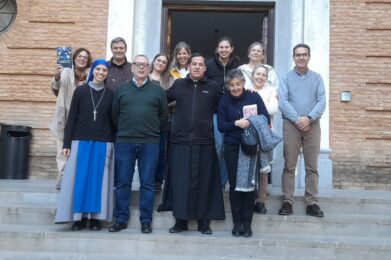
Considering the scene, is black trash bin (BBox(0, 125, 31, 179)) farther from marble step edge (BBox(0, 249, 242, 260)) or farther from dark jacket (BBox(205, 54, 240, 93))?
dark jacket (BBox(205, 54, 240, 93))

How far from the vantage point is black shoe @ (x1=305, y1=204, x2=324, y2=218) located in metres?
5.04

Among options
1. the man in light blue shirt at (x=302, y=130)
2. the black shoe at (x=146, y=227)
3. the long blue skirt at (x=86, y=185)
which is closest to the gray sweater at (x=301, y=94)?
the man in light blue shirt at (x=302, y=130)

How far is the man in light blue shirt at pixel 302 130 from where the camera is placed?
16.6ft

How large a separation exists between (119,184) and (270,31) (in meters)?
4.86

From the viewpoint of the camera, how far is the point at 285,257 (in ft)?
14.7

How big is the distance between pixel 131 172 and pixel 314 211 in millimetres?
2200

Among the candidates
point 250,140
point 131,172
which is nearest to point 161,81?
point 131,172

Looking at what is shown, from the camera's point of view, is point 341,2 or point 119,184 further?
point 341,2

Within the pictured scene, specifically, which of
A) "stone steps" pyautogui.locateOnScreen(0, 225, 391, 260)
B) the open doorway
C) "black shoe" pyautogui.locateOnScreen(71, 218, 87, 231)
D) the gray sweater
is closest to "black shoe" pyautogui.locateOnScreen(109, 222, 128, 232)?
"stone steps" pyautogui.locateOnScreen(0, 225, 391, 260)

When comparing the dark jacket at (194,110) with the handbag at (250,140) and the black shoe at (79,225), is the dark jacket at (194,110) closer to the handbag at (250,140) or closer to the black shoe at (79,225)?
the handbag at (250,140)

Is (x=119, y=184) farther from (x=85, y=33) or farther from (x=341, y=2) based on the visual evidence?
(x=341, y=2)

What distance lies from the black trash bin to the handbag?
4967mm

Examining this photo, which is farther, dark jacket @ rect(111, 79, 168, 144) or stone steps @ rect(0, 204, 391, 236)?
stone steps @ rect(0, 204, 391, 236)

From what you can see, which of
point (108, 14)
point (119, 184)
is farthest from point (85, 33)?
point (119, 184)
